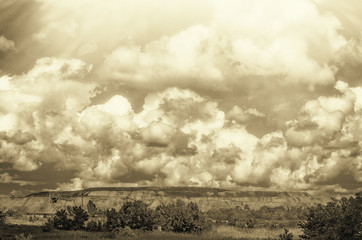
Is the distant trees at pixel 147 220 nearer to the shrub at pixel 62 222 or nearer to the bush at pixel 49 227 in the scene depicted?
the shrub at pixel 62 222

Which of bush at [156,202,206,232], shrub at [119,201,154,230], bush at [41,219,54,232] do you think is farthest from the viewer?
bush at [156,202,206,232]

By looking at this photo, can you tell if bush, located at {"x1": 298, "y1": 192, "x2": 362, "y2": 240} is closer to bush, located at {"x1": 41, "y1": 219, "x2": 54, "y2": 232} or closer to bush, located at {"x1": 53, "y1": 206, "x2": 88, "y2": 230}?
bush, located at {"x1": 41, "y1": 219, "x2": 54, "y2": 232}

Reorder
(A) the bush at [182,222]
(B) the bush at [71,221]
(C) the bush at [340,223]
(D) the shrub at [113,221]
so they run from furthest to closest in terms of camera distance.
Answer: (B) the bush at [71,221]
(A) the bush at [182,222]
(D) the shrub at [113,221]
(C) the bush at [340,223]

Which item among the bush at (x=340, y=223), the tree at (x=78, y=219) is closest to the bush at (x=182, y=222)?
the tree at (x=78, y=219)

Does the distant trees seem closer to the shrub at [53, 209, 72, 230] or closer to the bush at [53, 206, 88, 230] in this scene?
the bush at [53, 206, 88, 230]

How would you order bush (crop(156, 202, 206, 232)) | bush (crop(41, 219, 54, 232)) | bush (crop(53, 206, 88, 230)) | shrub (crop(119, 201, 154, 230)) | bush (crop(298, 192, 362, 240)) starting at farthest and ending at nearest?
bush (crop(53, 206, 88, 230)), bush (crop(156, 202, 206, 232)), shrub (crop(119, 201, 154, 230)), bush (crop(41, 219, 54, 232)), bush (crop(298, 192, 362, 240))

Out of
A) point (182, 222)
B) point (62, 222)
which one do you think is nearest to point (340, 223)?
point (182, 222)

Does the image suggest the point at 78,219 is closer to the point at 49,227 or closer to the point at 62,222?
the point at 62,222

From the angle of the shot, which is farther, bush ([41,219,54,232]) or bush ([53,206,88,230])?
bush ([53,206,88,230])

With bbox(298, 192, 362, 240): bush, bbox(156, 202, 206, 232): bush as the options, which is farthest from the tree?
bbox(298, 192, 362, 240): bush

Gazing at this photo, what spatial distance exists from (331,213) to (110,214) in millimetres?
66331

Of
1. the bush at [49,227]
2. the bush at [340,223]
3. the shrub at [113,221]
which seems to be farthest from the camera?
the shrub at [113,221]

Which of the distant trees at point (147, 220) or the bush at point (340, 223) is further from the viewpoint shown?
the distant trees at point (147, 220)

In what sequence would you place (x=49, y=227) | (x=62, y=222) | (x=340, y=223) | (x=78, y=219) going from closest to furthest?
(x=340, y=223)
(x=49, y=227)
(x=62, y=222)
(x=78, y=219)
